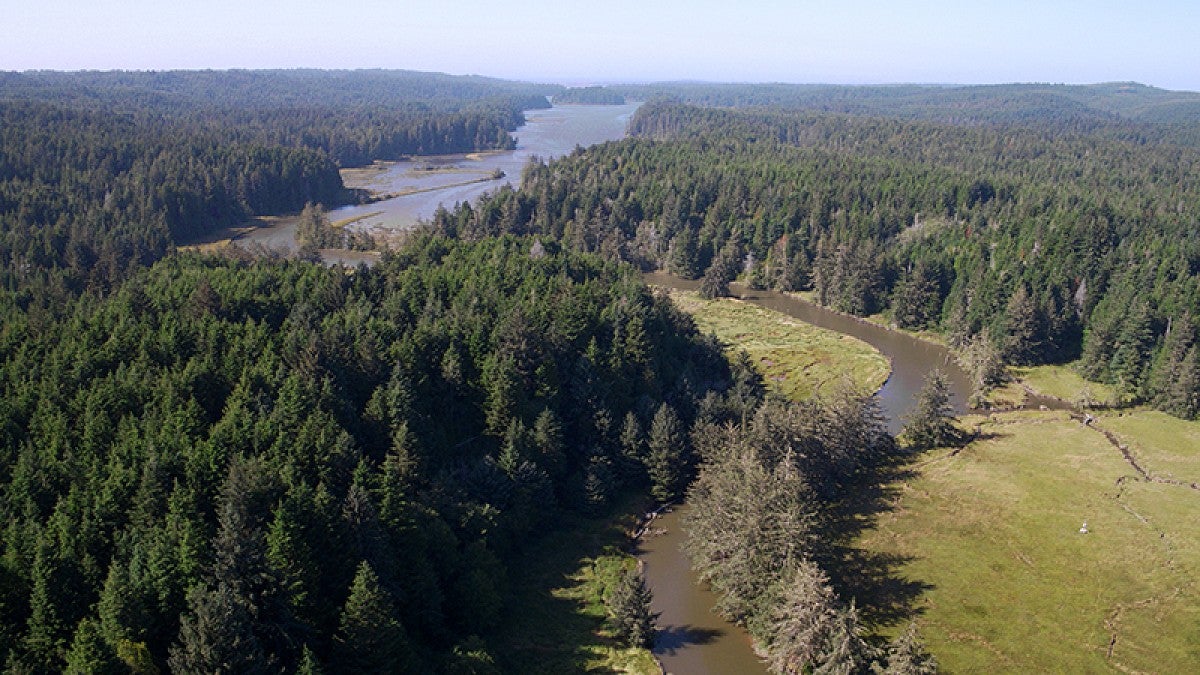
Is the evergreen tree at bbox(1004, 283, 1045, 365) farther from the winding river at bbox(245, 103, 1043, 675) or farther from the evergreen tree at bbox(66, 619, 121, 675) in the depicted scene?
the evergreen tree at bbox(66, 619, 121, 675)

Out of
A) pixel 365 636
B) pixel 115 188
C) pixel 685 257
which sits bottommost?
pixel 685 257

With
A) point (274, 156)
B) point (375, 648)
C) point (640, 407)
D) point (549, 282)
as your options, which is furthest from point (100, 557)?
point (274, 156)

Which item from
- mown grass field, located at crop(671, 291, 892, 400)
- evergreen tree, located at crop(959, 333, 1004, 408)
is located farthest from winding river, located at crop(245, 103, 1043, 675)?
mown grass field, located at crop(671, 291, 892, 400)

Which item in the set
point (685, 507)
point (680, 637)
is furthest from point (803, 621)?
point (685, 507)

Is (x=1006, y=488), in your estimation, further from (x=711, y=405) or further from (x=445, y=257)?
(x=445, y=257)

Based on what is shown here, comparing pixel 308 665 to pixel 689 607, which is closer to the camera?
pixel 308 665

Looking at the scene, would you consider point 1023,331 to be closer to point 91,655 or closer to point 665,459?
point 665,459
